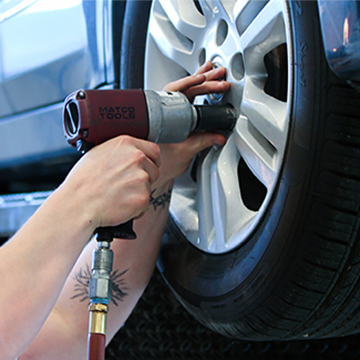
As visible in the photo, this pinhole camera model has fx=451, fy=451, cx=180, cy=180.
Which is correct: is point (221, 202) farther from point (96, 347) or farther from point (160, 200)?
point (96, 347)

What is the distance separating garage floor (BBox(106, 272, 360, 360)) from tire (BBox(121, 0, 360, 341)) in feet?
0.73

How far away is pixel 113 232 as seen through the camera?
695 mm

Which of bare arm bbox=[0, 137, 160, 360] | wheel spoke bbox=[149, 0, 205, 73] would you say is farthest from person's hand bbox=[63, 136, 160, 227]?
wheel spoke bbox=[149, 0, 205, 73]

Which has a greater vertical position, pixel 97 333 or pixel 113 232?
pixel 113 232

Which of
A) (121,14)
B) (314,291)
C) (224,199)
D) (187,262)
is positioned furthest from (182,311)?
(121,14)

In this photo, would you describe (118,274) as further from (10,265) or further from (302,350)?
(302,350)

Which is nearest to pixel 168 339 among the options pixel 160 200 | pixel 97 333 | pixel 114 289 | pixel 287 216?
pixel 114 289

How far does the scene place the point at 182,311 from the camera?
1.16 m

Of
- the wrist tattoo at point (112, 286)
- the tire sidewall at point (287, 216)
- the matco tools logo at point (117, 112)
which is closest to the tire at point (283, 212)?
the tire sidewall at point (287, 216)

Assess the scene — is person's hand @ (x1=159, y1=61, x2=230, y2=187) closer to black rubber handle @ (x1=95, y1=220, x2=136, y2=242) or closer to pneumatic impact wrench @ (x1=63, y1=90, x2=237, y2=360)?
pneumatic impact wrench @ (x1=63, y1=90, x2=237, y2=360)

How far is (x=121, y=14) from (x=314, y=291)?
0.84 metres

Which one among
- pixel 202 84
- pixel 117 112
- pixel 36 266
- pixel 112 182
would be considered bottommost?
pixel 36 266

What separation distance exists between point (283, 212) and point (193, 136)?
0.28 meters

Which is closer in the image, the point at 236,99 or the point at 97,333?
the point at 97,333
